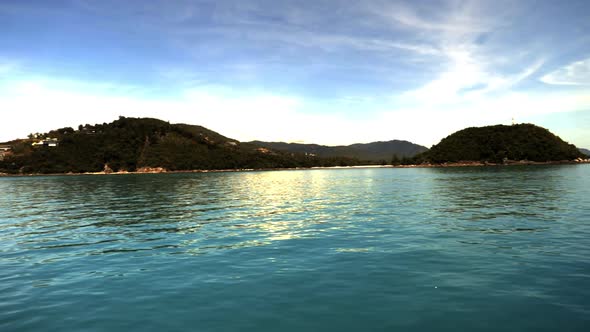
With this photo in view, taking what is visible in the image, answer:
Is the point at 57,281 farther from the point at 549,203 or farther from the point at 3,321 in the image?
the point at 549,203

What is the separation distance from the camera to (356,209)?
131 feet

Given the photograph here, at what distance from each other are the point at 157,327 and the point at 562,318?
12679mm

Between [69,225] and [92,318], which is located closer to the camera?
[92,318]

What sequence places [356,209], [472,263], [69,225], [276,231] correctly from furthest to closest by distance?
[356,209]
[69,225]
[276,231]
[472,263]

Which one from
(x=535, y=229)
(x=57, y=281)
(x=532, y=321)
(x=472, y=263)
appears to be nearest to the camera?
(x=532, y=321)

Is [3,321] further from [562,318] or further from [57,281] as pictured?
[562,318]

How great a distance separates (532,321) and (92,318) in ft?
46.9

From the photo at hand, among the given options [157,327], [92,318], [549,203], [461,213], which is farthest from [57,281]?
[549,203]

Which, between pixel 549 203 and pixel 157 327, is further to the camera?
pixel 549 203

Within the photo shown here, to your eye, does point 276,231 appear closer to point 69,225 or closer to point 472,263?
point 472,263

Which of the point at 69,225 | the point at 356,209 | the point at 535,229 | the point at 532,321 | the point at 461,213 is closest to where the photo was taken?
the point at 532,321

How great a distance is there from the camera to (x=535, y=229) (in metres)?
25.3

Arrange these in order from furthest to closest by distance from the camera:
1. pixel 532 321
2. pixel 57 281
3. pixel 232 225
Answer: pixel 232 225, pixel 57 281, pixel 532 321

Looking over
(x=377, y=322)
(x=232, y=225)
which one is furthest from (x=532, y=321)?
(x=232, y=225)
